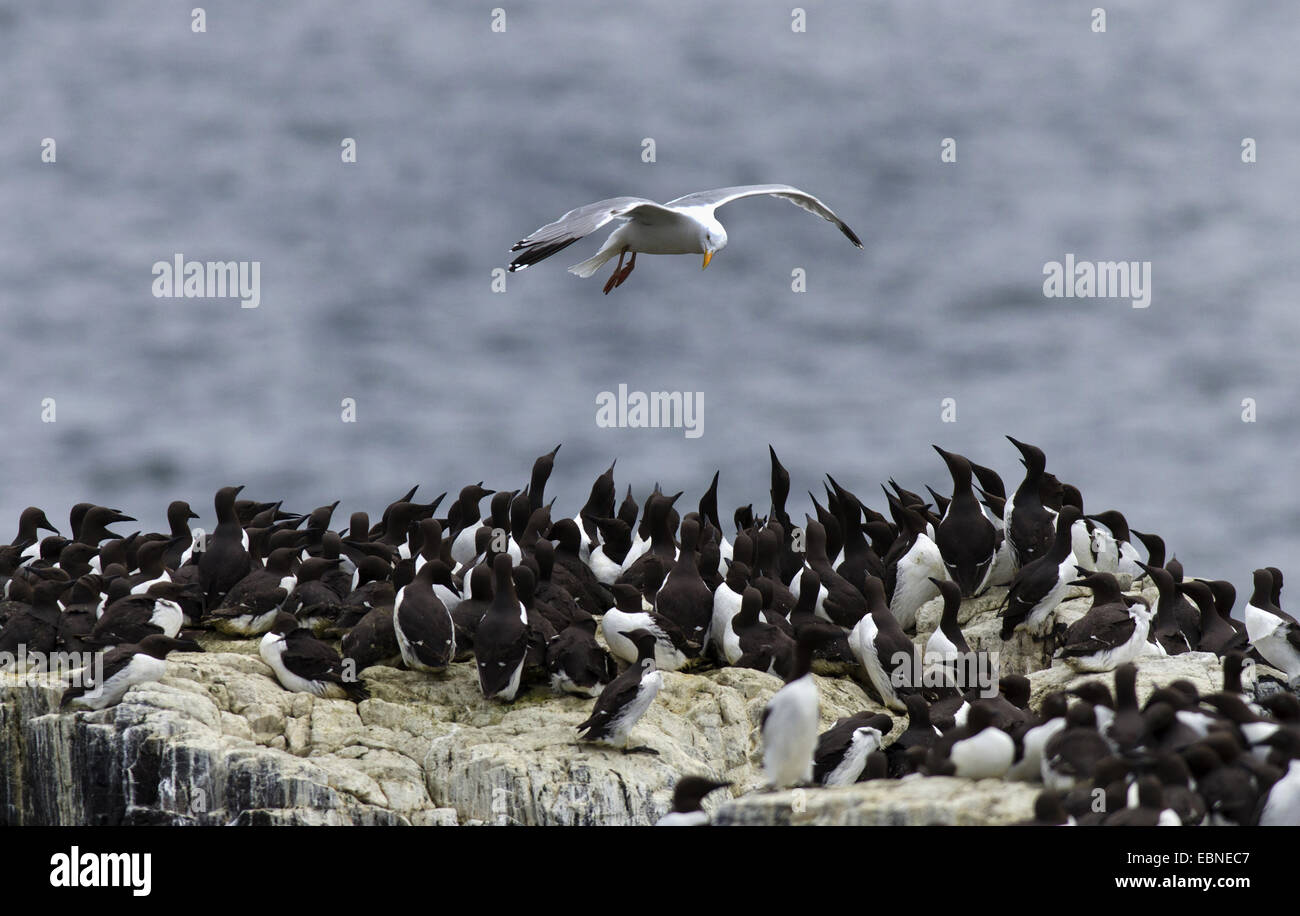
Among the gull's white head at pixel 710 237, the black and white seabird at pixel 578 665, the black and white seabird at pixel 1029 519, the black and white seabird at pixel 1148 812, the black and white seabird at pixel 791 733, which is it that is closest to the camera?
the black and white seabird at pixel 1148 812

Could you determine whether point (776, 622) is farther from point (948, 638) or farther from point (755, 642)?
point (948, 638)

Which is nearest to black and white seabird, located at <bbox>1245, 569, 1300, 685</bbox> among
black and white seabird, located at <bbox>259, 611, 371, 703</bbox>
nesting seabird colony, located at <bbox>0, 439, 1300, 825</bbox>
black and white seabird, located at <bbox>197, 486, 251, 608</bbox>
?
nesting seabird colony, located at <bbox>0, 439, 1300, 825</bbox>

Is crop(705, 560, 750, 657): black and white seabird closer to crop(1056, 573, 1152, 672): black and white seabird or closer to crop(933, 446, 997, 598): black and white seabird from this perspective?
crop(933, 446, 997, 598): black and white seabird

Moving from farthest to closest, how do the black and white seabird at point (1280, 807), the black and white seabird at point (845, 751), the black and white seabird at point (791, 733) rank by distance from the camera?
the black and white seabird at point (845, 751), the black and white seabird at point (791, 733), the black and white seabird at point (1280, 807)

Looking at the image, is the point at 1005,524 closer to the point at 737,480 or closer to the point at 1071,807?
the point at 1071,807

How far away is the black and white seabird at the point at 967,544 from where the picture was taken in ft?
41.3

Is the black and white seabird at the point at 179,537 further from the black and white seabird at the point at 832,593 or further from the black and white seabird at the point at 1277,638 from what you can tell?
the black and white seabird at the point at 1277,638

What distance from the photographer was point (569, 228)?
11008 mm

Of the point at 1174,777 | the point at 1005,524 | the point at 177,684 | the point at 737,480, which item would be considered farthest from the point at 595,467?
the point at 1174,777

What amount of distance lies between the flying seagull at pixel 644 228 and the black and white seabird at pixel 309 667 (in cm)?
274

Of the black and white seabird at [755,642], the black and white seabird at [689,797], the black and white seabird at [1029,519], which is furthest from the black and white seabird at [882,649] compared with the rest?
the black and white seabird at [689,797]

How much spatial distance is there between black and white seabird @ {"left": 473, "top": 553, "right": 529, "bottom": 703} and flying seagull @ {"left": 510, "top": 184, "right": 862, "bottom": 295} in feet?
7.06

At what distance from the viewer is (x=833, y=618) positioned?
11953 millimetres

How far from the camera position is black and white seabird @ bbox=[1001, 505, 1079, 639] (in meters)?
11.8
